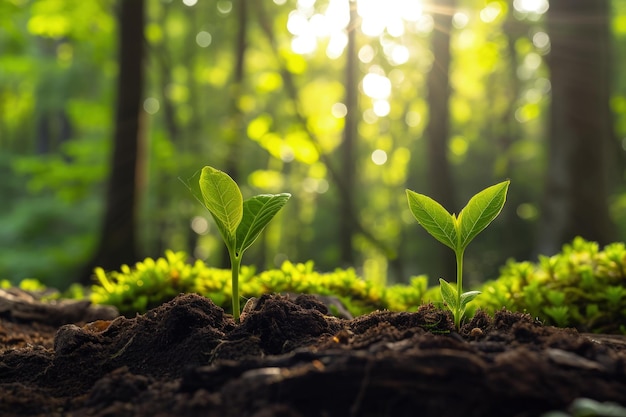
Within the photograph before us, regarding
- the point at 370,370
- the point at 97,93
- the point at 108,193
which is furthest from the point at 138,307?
the point at 97,93

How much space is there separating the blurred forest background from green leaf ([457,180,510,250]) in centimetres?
208

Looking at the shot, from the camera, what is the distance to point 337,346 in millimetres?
1877

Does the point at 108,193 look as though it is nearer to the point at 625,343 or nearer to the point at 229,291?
the point at 229,291

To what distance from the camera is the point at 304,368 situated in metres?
1.62

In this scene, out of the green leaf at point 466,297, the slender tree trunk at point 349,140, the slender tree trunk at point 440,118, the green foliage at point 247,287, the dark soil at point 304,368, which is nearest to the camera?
the dark soil at point 304,368

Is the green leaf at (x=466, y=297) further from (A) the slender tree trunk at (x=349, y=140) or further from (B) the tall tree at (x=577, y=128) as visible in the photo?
(A) the slender tree trunk at (x=349, y=140)

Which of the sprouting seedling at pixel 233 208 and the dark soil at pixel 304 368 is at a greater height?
the sprouting seedling at pixel 233 208

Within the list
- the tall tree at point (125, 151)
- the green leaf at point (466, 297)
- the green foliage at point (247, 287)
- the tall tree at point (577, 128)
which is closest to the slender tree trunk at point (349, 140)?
the tall tree at point (125, 151)

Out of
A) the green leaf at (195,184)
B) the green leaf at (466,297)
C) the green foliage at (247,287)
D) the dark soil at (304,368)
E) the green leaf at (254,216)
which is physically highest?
Result: the green leaf at (195,184)

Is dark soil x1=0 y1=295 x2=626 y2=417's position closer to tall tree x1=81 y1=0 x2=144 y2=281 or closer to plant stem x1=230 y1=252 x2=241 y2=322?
plant stem x1=230 y1=252 x2=241 y2=322

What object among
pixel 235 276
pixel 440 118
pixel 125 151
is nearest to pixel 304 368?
pixel 235 276

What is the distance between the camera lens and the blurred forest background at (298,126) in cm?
697

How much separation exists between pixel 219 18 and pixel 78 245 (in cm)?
722

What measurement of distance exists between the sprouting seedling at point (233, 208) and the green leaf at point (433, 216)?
471mm
